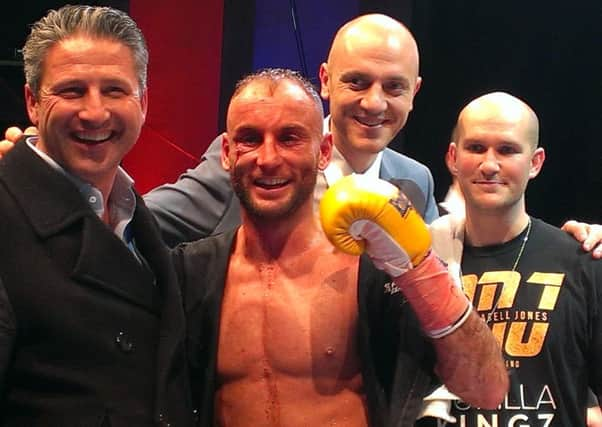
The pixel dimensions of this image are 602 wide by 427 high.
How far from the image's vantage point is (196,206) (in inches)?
87.0

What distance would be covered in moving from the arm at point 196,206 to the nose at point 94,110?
79cm

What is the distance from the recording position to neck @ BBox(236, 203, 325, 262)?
1.63 meters

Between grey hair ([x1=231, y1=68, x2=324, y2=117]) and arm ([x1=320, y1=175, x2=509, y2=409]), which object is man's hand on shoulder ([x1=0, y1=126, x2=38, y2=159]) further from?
arm ([x1=320, y1=175, x2=509, y2=409])

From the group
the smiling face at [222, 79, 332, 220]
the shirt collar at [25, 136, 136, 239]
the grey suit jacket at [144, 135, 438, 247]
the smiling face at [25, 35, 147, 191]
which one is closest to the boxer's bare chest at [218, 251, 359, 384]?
the smiling face at [222, 79, 332, 220]

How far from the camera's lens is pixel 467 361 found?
139cm

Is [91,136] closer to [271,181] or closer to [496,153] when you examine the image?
[271,181]

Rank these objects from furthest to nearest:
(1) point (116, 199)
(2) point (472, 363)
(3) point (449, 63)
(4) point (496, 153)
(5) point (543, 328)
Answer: (3) point (449, 63)
(4) point (496, 153)
(5) point (543, 328)
(1) point (116, 199)
(2) point (472, 363)

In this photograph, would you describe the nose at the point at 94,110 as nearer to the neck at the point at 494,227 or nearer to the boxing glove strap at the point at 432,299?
the boxing glove strap at the point at 432,299

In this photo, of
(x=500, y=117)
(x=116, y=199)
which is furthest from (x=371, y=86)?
(x=116, y=199)

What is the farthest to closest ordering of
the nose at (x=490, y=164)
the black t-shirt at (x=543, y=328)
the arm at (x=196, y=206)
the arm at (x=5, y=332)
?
the arm at (x=196, y=206) < the nose at (x=490, y=164) < the black t-shirt at (x=543, y=328) < the arm at (x=5, y=332)

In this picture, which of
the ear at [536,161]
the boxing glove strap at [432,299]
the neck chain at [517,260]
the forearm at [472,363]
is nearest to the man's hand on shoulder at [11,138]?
the boxing glove strap at [432,299]

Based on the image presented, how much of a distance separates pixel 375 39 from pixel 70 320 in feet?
3.96

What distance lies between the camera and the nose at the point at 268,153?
1.53 meters

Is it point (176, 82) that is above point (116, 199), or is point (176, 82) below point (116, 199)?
above
